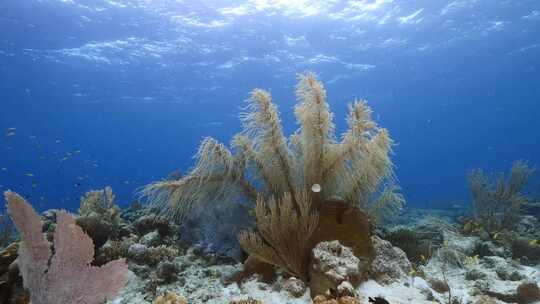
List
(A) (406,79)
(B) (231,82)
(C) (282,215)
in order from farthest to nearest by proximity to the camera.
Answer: (A) (406,79), (B) (231,82), (C) (282,215)

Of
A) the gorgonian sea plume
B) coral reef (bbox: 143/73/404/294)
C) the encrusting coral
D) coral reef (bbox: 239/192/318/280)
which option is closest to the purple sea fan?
coral reef (bbox: 239/192/318/280)

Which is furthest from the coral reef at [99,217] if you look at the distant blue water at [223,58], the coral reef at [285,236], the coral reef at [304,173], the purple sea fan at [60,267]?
the coral reef at [285,236]

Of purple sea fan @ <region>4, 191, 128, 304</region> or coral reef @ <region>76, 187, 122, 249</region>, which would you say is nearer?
purple sea fan @ <region>4, 191, 128, 304</region>

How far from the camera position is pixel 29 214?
2844 millimetres

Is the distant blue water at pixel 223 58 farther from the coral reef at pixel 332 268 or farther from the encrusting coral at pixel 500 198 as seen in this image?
the encrusting coral at pixel 500 198

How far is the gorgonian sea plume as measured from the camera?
215 inches

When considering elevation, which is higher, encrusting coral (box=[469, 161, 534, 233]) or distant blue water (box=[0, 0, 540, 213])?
distant blue water (box=[0, 0, 540, 213])

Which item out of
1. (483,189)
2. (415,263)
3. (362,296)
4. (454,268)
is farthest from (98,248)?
(483,189)

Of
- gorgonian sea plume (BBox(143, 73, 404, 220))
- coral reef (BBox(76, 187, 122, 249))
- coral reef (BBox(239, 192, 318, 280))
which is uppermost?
gorgonian sea plume (BBox(143, 73, 404, 220))

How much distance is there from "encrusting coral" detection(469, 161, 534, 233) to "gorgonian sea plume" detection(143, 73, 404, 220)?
20.8 ft

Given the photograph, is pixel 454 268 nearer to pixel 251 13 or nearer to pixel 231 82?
pixel 251 13

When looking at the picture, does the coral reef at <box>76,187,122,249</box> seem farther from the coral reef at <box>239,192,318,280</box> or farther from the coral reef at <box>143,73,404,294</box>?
the coral reef at <box>239,192,318,280</box>

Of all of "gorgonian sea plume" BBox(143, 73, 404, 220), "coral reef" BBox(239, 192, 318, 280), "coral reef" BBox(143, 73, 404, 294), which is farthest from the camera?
"gorgonian sea plume" BBox(143, 73, 404, 220)

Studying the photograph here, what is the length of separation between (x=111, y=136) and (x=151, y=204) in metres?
64.6
